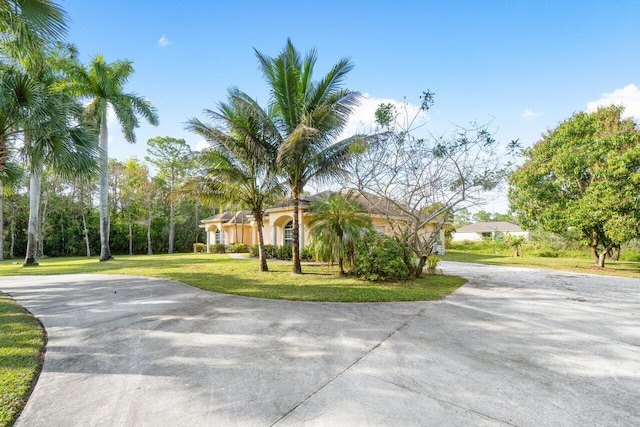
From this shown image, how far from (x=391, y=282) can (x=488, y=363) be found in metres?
6.17

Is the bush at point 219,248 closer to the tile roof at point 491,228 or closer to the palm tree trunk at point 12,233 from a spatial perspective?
the palm tree trunk at point 12,233

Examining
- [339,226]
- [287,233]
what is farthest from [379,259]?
[287,233]

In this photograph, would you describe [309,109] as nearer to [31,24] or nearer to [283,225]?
[31,24]

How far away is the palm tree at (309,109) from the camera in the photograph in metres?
10.3

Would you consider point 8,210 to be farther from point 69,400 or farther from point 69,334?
point 69,400

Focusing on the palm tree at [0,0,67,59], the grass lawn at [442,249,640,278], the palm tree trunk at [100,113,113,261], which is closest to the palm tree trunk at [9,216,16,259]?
the palm tree trunk at [100,113,113,261]

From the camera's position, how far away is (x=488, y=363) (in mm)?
3867

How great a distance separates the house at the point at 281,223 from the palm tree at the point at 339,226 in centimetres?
82

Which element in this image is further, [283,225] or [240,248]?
[240,248]

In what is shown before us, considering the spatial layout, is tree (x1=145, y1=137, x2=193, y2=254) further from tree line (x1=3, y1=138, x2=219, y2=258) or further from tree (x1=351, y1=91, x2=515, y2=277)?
tree (x1=351, y1=91, x2=515, y2=277)

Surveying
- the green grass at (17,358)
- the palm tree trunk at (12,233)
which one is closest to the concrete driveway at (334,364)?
the green grass at (17,358)

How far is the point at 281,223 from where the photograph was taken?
19.5 metres

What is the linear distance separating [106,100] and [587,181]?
28948 mm

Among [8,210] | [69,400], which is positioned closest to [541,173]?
[69,400]
